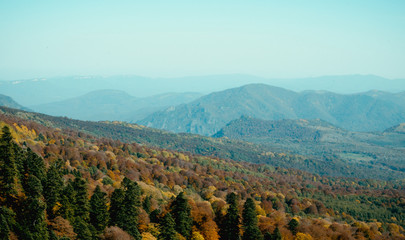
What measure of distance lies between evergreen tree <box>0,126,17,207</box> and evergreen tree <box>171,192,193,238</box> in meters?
19.7

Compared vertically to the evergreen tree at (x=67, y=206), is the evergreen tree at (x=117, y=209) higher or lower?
lower

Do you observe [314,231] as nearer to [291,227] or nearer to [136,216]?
[291,227]

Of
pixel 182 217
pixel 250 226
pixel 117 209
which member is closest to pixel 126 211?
pixel 117 209

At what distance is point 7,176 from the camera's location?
128 feet

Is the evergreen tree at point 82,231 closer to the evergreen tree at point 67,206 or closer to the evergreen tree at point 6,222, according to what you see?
the evergreen tree at point 67,206

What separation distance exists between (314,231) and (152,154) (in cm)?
8990

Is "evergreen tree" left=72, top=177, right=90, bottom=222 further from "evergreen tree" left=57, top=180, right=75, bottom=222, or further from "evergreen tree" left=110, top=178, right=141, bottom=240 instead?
"evergreen tree" left=110, top=178, right=141, bottom=240

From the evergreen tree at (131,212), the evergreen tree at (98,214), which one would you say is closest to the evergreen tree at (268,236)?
the evergreen tree at (131,212)

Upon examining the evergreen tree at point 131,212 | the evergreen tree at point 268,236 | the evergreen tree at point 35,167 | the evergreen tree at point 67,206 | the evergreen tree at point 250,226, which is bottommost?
the evergreen tree at point 268,236

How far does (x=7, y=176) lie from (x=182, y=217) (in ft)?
71.0

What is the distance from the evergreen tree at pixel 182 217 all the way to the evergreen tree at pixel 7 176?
19738 mm

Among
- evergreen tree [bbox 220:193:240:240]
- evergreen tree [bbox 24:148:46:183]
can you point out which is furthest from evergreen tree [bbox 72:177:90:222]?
evergreen tree [bbox 220:193:240:240]

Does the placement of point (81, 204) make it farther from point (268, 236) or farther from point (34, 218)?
point (268, 236)

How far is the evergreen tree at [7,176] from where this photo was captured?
37969 mm
